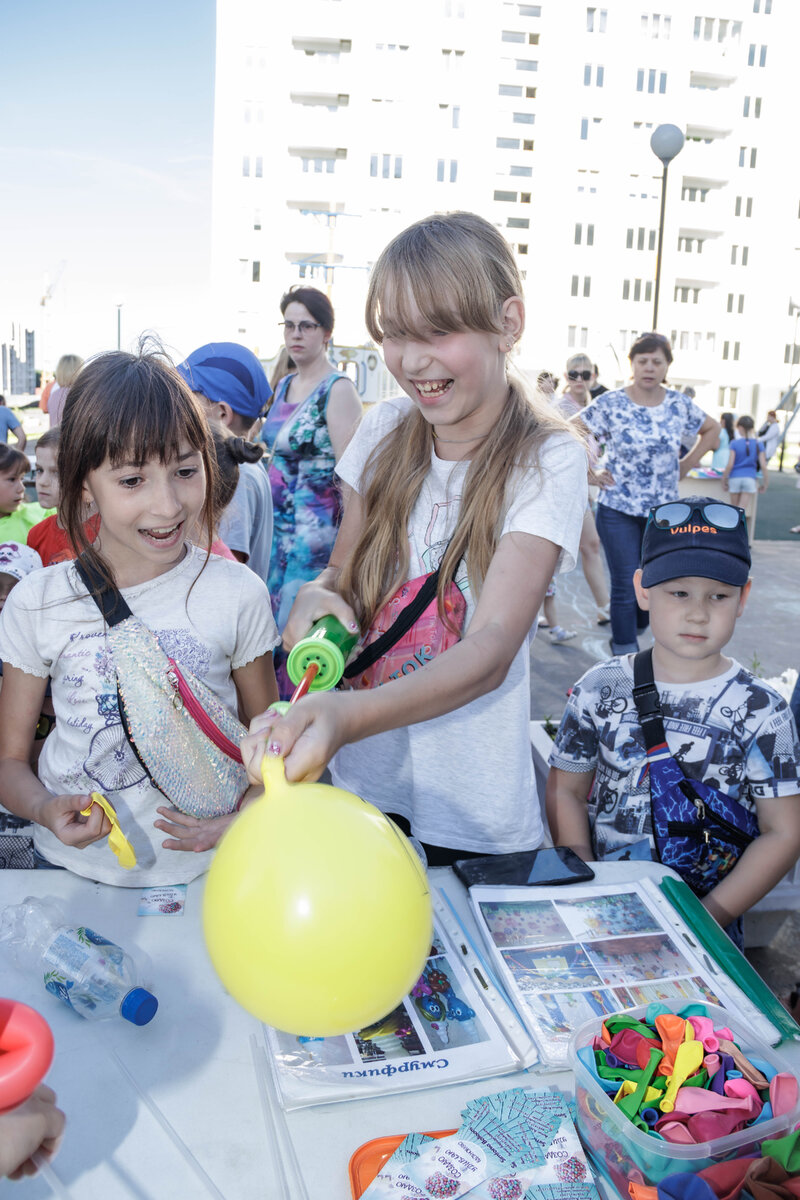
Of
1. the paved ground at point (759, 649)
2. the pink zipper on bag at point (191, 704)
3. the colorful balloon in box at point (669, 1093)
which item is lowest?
the paved ground at point (759, 649)

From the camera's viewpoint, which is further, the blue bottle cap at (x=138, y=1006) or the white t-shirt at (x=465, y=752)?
the white t-shirt at (x=465, y=752)

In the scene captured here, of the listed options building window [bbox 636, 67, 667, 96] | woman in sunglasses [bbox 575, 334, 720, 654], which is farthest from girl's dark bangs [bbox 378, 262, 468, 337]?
building window [bbox 636, 67, 667, 96]

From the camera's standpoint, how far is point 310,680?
1076 mm

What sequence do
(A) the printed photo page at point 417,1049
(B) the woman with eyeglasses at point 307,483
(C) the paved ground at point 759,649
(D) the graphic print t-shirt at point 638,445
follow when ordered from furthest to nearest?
(D) the graphic print t-shirt at point 638,445 < (B) the woman with eyeglasses at point 307,483 < (C) the paved ground at point 759,649 < (A) the printed photo page at point 417,1049

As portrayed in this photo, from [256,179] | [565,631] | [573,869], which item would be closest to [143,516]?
[573,869]

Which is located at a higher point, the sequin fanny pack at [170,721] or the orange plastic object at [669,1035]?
the sequin fanny pack at [170,721]

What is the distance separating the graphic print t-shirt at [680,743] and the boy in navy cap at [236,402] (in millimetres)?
1351

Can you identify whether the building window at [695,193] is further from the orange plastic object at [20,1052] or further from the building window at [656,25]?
the orange plastic object at [20,1052]

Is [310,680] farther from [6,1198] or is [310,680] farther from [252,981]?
[6,1198]

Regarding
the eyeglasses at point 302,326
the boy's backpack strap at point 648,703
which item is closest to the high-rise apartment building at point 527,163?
the eyeglasses at point 302,326

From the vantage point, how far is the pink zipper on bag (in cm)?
140

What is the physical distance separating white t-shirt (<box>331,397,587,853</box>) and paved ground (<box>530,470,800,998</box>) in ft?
4.11

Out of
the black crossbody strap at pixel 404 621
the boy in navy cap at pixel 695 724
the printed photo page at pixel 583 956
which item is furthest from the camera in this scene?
the boy in navy cap at pixel 695 724

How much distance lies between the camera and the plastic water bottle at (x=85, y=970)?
1.05 m
